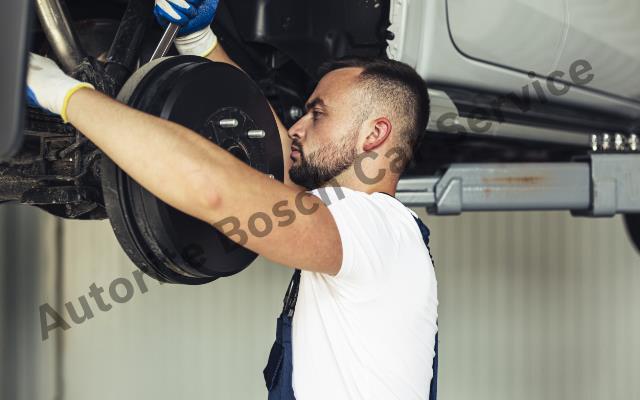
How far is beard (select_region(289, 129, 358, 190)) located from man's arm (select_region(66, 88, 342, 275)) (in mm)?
227

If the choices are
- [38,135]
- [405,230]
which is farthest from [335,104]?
[38,135]

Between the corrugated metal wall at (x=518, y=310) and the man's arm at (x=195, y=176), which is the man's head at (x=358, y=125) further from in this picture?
the corrugated metal wall at (x=518, y=310)

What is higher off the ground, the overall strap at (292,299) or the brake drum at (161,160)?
the brake drum at (161,160)

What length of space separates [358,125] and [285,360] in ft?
1.40

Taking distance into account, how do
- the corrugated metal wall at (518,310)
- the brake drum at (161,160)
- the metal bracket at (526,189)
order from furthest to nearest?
the corrugated metal wall at (518,310)
the metal bracket at (526,189)
the brake drum at (161,160)

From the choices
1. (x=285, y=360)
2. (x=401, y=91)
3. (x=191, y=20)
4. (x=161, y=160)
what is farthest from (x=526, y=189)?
(x=161, y=160)

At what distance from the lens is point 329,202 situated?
101cm

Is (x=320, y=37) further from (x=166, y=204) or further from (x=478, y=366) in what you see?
(x=478, y=366)

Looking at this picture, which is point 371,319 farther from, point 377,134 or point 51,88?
point 51,88

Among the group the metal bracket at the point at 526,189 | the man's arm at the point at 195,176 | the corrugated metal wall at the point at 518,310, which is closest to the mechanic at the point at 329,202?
the man's arm at the point at 195,176

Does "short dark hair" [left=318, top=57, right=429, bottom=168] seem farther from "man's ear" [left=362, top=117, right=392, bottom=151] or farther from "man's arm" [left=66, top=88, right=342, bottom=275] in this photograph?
"man's arm" [left=66, top=88, right=342, bottom=275]

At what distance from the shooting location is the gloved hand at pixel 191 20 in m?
1.08

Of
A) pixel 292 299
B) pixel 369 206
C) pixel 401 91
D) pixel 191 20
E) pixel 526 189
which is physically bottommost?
pixel 292 299

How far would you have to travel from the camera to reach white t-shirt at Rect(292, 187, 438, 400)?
1020 mm
